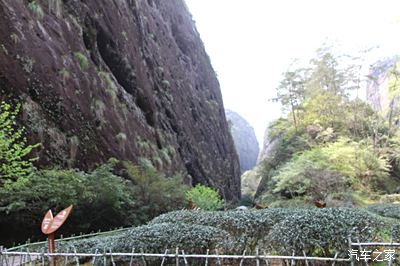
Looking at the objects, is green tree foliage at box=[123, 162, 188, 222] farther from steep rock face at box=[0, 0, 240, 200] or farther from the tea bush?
the tea bush

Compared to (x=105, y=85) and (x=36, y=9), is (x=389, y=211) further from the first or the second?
(x=36, y=9)

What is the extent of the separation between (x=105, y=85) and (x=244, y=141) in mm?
68634

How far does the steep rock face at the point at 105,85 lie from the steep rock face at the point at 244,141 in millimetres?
49539

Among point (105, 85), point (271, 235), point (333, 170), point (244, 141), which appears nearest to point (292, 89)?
point (333, 170)

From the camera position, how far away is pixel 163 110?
20562 millimetres

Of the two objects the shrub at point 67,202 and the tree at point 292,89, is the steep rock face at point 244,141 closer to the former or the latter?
the tree at point 292,89

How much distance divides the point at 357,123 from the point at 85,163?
2098 cm

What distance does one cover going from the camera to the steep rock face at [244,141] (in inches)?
3056

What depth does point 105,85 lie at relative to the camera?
1438 centimetres

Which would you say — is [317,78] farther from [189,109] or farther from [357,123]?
[189,109]

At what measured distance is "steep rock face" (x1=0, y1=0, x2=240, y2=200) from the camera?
34.6ft

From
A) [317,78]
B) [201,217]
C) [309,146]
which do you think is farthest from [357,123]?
[201,217]

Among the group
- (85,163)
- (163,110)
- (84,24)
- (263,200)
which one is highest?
(84,24)

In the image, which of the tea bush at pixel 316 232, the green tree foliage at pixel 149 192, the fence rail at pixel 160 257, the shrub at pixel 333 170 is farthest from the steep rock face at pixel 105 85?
the tea bush at pixel 316 232
